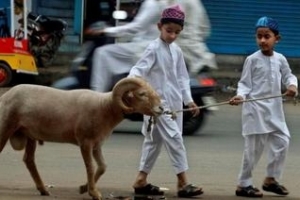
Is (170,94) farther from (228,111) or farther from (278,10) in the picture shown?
(278,10)

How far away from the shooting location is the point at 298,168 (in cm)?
1018

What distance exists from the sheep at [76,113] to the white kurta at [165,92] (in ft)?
1.77

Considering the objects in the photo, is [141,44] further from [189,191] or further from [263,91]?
[189,191]

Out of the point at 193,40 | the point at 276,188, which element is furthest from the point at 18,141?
the point at 193,40

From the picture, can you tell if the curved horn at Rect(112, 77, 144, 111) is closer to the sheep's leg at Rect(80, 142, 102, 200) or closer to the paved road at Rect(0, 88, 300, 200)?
the sheep's leg at Rect(80, 142, 102, 200)

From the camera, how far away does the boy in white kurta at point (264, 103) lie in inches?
313

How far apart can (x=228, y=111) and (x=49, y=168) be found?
7023 mm

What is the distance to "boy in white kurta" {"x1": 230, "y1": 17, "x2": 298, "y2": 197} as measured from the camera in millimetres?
7953

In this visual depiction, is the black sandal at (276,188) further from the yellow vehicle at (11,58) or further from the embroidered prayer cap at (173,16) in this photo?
the yellow vehicle at (11,58)

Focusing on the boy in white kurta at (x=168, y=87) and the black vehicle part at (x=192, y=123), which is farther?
the black vehicle part at (x=192, y=123)

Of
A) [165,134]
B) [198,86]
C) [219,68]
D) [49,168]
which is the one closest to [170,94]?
[165,134]

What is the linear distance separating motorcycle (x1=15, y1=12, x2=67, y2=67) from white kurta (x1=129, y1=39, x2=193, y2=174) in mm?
11071

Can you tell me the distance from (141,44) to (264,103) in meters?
4.15

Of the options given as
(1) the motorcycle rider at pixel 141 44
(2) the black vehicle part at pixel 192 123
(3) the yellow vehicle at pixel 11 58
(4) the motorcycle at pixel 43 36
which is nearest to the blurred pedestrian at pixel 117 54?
(1) the motorcycle rider at pixel 141 44
